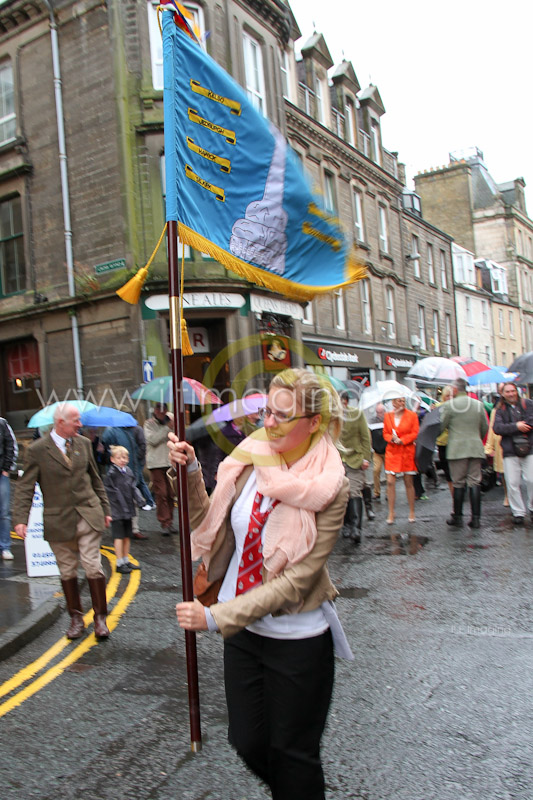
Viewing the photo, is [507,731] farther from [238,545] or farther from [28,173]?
[28,173]

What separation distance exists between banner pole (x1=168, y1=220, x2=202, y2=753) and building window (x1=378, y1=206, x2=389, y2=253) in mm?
27925

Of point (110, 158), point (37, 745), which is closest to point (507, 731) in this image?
point (37, 745)

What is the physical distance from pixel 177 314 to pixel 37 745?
7.81 ft

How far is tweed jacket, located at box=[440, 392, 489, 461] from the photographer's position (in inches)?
359

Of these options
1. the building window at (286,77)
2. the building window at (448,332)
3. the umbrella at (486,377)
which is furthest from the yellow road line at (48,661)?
the building window at (448,332)

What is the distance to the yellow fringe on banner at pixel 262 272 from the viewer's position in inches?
131

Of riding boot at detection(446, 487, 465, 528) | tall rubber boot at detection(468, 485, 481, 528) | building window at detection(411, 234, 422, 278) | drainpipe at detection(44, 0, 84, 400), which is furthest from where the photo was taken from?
building window at detection(411, 234, 422, 278)

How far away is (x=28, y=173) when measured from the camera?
18109mm

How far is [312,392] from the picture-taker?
2453mm

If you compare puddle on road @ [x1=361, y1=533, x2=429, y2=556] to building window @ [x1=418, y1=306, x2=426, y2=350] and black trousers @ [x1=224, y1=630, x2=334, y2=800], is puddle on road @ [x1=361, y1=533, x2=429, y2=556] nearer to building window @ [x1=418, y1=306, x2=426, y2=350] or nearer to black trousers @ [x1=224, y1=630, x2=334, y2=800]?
black trousers @ [x1=224, y1=630, x2=334, y2=800]

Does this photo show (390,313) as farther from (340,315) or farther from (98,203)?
(98,203)

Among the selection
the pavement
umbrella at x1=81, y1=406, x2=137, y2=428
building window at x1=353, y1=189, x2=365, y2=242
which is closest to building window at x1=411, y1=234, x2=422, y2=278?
building window at x1=353, y1=189, x2=365, y2=242

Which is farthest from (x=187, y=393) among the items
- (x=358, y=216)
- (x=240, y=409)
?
(x=358, y=216)

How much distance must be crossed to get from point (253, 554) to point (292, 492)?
338 mm
